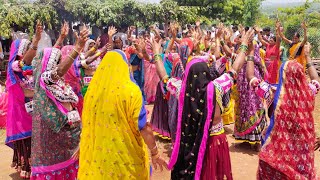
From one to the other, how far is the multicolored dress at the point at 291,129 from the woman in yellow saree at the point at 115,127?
3.45ft

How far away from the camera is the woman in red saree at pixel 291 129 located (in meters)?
3.08

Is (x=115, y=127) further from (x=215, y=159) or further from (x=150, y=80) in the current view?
(x=150, y=80)

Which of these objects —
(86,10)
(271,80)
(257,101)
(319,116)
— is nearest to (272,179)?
(257,101)

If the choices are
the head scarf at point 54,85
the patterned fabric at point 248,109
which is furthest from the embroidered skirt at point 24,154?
the patterned fabric at point 248,109

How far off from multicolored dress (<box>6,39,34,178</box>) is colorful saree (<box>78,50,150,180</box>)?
1.86m

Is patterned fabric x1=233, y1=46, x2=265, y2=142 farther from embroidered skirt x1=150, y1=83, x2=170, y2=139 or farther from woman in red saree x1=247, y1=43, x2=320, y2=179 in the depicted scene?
woman in red saree x1=247, y1=43, x2=320, y2=179

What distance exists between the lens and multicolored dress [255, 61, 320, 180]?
121 inches

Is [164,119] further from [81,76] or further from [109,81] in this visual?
[109,81]

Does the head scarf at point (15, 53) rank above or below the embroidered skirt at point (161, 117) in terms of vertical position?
above

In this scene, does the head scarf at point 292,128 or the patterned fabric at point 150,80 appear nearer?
the head scarf at point 292,128

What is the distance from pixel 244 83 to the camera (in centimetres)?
598

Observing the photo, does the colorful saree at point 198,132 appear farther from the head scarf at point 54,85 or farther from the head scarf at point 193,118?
the head scarf at point 54,85

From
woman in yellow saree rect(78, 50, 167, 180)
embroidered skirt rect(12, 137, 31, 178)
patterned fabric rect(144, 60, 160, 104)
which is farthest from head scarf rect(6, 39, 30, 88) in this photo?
patterned fabric rect(144, 60, 160, 104)

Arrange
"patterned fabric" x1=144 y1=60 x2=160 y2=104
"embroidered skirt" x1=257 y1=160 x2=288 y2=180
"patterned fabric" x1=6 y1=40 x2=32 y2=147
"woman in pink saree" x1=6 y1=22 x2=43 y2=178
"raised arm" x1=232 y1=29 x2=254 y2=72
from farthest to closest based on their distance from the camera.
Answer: "patterned fabric" x1=144 y1=60 x2=160 y2=104, "patterned fabric" x1=6 y1=40 x2=32 y2=147, "woman in pink saree" x1=6 y1=22 x2=43 y2=178, "raised arm" x1=232 y1=29 x2=254 y2=72, "embroidered skirt" x1=257 y1=160 x2=288 y2=180
